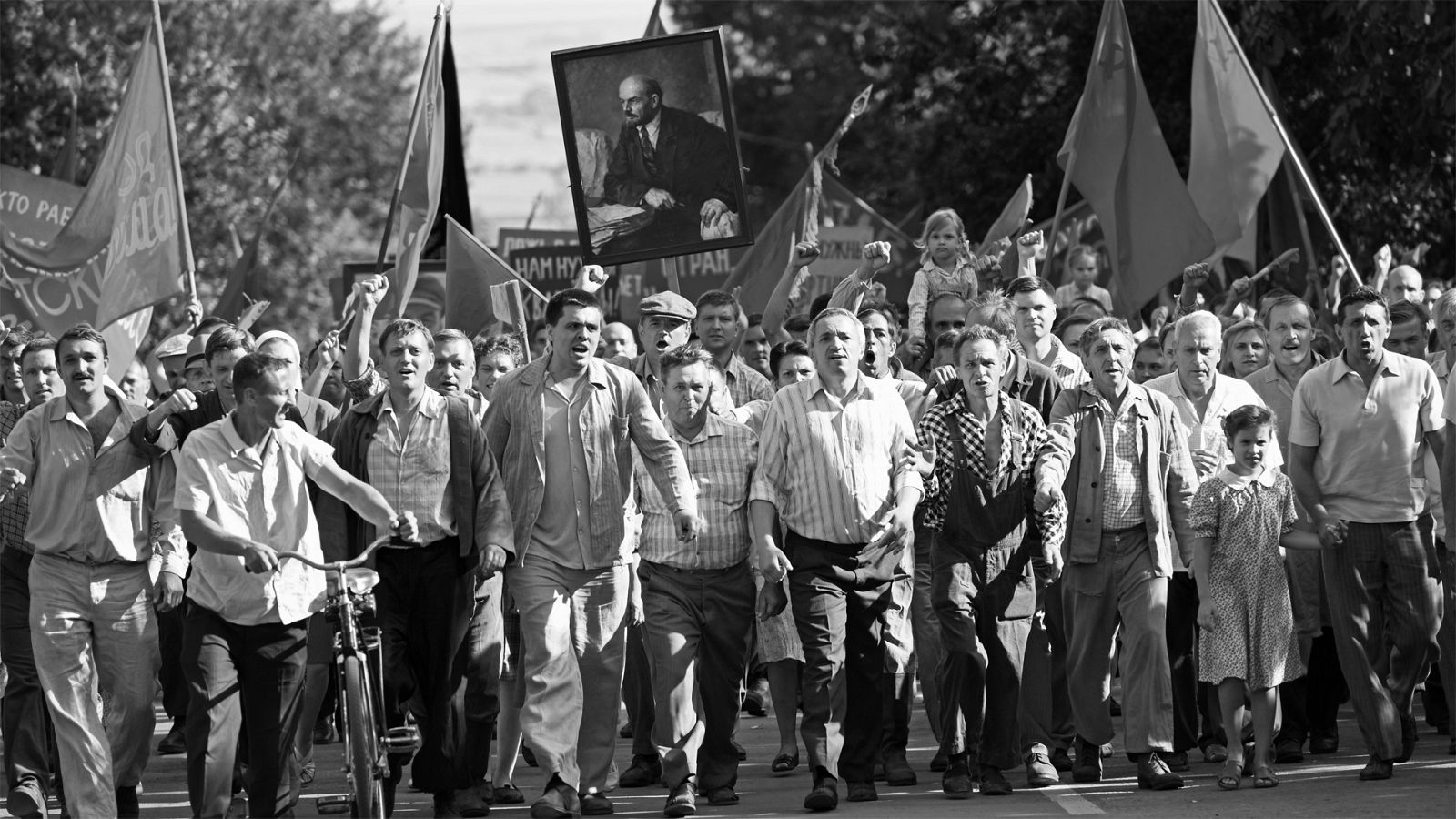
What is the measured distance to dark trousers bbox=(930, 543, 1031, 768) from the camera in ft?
32.9

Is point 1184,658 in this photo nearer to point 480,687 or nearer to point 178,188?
point 480,687

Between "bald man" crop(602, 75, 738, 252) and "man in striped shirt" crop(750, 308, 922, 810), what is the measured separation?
2.75m

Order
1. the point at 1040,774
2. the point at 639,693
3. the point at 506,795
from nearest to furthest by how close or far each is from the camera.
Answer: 1. the point at 1040,774
2. the point at 506,795
3. the point at 639,693

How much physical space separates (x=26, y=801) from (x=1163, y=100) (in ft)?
66.0

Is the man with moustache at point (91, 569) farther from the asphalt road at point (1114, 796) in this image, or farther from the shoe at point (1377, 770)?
the shoe at point (1377, 770)

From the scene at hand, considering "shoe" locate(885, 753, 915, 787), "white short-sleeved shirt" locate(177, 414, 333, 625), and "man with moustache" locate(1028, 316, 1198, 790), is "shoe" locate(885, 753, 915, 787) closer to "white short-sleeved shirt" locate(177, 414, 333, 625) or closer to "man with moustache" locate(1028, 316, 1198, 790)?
"man with moustache" locate(1028, 316, 1198, 790)

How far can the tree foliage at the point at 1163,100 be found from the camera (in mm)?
19328

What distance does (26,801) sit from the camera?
9805mm

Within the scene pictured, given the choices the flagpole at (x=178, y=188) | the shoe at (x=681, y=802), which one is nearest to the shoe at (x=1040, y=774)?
the shoe at (x=681, y=802)

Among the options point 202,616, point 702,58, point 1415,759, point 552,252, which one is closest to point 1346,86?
point 552,252

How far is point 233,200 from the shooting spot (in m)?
39.7

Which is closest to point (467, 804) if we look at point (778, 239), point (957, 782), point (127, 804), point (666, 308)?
point (127, 804)

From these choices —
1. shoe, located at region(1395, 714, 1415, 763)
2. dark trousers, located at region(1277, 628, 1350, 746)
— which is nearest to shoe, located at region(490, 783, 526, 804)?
dark trousers, located at region(1277, 628, 1350, 746)

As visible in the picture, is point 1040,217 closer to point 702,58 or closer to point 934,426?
point 702,58
